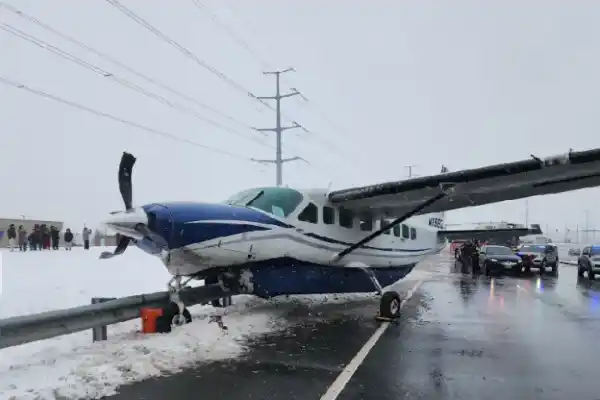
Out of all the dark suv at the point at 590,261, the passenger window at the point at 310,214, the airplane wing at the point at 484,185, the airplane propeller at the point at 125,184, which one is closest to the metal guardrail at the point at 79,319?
the airplane propeller at the point at 125,184

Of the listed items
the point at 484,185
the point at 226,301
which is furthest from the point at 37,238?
the point at 484,185

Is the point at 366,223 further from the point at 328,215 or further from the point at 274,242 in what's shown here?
the point at 274,242

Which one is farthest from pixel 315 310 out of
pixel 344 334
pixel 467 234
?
pixel 467 234

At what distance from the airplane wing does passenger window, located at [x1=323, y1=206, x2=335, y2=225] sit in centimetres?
22

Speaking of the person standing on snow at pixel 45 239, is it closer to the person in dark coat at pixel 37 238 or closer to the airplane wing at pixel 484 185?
the person in dark coat at pixel 37 238

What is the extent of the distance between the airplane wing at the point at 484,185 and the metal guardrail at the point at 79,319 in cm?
453

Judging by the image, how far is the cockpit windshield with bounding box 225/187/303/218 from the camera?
1083 centimetres

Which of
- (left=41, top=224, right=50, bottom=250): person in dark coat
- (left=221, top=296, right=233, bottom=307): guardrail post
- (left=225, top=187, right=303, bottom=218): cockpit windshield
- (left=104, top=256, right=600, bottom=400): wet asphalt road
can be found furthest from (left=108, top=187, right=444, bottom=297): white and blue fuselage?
(left=41, top=224, right=50, bottom=250): person in dark coat

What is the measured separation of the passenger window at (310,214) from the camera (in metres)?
11.5

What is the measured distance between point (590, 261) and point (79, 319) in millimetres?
24517

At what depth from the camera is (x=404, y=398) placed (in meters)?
5.89

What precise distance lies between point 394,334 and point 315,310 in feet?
11.1

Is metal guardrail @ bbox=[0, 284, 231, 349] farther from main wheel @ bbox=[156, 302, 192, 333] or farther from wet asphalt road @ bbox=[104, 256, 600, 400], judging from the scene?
wet asphalt road @ bbox=[104, 256, 600, 400]

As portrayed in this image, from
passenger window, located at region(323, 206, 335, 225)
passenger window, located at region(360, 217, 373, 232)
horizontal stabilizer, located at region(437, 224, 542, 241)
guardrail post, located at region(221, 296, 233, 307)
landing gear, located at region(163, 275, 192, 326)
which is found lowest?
guardrail post, located at region(221, 296, 233, 307)
